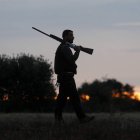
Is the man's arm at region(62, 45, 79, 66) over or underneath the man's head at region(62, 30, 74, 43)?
underneath

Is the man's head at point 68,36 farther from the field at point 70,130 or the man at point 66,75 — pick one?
the field at point 70,130

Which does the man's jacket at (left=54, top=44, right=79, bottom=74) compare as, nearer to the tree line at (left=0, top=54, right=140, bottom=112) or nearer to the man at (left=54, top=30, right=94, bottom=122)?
the man at (left=54, top=30, right=94, bottom=122)

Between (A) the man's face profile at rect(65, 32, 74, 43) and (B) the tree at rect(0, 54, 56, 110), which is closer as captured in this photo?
(A) the man's face profile at rect(65, 32, 74, 43)

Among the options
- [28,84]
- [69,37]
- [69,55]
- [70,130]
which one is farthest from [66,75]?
[28,84]

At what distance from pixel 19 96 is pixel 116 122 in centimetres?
2328

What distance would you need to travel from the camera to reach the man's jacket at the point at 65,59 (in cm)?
1852

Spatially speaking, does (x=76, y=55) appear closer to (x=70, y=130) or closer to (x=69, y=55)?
(x=69, y=55)

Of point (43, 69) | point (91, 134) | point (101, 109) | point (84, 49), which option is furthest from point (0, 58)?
point (91, 134)

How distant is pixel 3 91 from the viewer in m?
42.1

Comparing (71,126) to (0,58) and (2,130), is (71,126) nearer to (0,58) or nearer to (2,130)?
(2,130)

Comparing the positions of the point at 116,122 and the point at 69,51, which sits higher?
the point at 69,51

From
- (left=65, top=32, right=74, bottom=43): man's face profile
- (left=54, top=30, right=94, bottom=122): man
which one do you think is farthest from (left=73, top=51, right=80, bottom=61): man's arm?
(left=65, top=32, right=74, bottom=43): man's face profile

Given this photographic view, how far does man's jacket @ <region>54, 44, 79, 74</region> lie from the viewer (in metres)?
18.5

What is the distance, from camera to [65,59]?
18.6m
